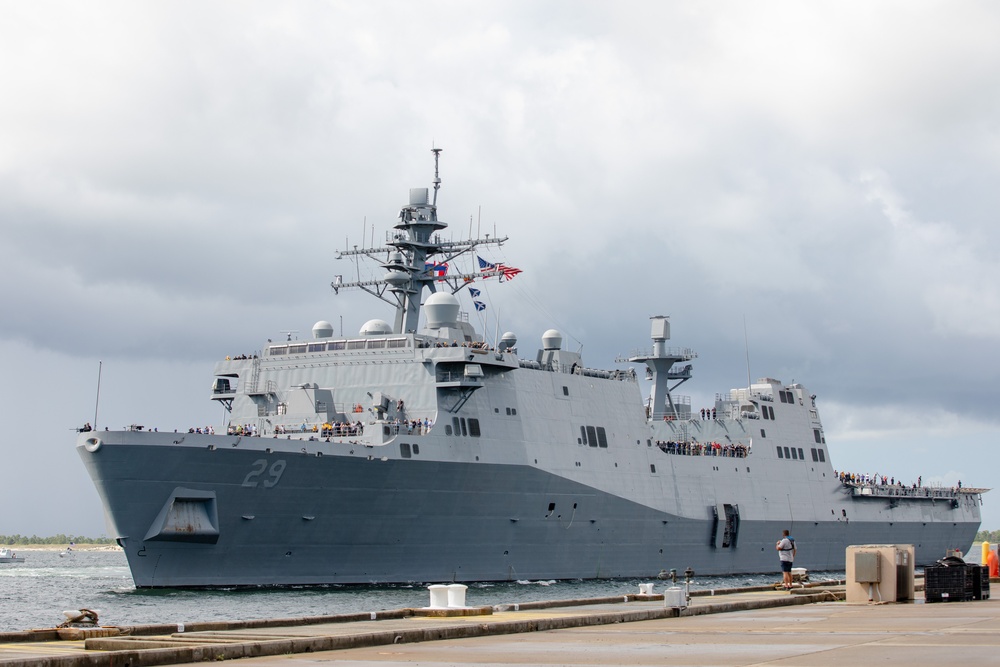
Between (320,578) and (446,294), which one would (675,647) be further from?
(446,294)

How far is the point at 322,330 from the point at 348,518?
30.3ft

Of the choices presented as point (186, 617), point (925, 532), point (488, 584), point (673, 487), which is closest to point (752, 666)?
point (186, 617)

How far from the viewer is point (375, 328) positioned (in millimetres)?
38625

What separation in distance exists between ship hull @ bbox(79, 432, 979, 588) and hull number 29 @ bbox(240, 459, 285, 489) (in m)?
0.03

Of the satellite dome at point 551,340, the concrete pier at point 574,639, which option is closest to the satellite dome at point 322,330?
the satellite dome at point 551,340

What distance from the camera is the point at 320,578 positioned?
105 ft

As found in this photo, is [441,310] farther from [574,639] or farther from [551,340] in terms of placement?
[574,639]

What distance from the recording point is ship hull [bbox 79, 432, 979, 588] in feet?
98.0

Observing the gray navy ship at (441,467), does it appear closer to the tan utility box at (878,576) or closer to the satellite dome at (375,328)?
the satellite dome at (375,328)

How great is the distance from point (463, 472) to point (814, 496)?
21.3 m

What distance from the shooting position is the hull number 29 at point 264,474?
3061 cm

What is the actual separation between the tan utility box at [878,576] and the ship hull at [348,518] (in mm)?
15783

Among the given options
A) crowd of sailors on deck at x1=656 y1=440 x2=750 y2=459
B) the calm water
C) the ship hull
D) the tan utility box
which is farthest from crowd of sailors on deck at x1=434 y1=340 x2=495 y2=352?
the tan utility box

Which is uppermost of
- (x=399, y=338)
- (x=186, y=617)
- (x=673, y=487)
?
(x=399, y=338)
